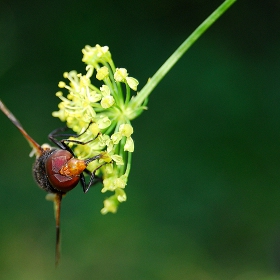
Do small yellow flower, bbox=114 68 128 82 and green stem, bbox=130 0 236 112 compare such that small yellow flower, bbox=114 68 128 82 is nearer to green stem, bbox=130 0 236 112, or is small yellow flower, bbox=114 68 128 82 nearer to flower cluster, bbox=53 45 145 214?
flower cluster, bbox=53 45 145 214

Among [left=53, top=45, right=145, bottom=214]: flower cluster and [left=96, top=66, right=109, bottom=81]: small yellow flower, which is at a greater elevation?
[left=96, top=66, right=109, bottom=81]: small yellow flower

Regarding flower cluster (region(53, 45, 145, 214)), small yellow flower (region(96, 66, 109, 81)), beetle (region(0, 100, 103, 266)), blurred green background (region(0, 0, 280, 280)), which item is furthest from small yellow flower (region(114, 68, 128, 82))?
blurred green background (region(0, 0, 280, 280))

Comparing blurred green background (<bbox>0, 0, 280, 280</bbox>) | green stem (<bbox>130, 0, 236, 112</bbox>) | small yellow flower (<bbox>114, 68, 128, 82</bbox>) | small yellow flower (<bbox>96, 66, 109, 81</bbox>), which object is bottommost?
blurred green background (<bbox>0, 0, 280, 280</bbox>)

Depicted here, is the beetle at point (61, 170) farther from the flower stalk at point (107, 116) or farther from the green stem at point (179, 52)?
the green stem at point (179, 52)

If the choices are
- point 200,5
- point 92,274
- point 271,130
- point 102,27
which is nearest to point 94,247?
point 92,274

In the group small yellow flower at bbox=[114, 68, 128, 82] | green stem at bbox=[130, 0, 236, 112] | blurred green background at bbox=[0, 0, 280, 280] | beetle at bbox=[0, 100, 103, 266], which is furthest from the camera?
blurred green background at bbox=[0, 0, 280, 280]

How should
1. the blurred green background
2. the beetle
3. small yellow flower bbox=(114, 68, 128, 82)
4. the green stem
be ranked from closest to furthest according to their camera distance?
the green stem < small yellow flower bbox=(114, 68, 128, 82) < the beetle < the blurred green background
